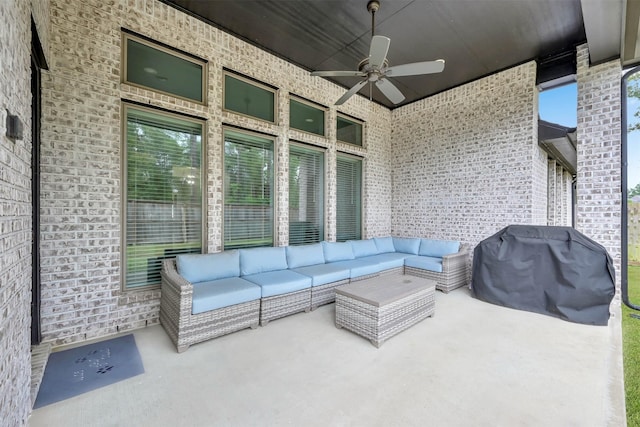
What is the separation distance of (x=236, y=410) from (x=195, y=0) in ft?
15.0

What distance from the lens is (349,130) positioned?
6.19 m

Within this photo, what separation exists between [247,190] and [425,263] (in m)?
3.53

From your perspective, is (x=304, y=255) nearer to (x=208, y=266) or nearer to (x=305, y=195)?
(x=305, y=195)

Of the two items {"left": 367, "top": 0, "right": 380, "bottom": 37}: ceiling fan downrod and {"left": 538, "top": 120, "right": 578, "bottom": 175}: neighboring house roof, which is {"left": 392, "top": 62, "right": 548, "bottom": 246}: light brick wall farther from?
{"left": 367, "top": 0, "right": 380, "bottom": 37}: ceiling fan downrod

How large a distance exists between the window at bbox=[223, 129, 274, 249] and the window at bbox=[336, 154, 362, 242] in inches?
70.5

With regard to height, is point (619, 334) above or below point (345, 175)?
below

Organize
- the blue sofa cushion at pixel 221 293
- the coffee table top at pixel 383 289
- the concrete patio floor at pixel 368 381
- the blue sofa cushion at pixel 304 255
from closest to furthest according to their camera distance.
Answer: the concrete patio floor at pixel 368 381
the blue sofa cushion at pixel 221 293
the coffee table top at pixel 383 289
the blue sofa cushion at pixel 304 255

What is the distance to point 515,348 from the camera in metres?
2.86

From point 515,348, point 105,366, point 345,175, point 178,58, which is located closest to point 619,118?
point 515,348

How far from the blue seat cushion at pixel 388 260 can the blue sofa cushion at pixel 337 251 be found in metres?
0.35

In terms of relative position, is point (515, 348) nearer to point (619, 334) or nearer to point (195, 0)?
point (619, 334)

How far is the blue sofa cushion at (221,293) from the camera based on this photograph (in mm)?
2875

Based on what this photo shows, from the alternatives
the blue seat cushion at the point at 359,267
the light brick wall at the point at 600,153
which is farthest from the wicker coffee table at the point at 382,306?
the light brick wall at the point at 600,153

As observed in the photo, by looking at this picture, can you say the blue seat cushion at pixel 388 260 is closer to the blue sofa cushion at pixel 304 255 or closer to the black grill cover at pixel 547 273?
the blue sofa cushion at pixel 304 255
